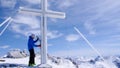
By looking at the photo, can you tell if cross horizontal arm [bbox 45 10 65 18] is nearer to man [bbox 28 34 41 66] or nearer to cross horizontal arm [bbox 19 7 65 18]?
cross horizontal arm [bbox 19 7 65 18]

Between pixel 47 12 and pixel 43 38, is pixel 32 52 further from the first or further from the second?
pixel 47 12

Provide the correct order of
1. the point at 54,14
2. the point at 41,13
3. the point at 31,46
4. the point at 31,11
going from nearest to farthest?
1. the point at 31,46
2. the point at 31,11
3. the point at 41,13
4. the point at 54,14

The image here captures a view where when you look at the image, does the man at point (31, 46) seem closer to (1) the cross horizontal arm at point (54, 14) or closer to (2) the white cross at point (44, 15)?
(2) the white cross at point (44, 15)

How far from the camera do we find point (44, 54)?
19.6 m

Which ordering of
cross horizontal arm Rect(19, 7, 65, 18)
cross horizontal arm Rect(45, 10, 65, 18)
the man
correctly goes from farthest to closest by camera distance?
cross horizontal arm Rect(45, 10, 65, 18) → cross horizontal arm Rect(19, 7, 65, 18) → the man

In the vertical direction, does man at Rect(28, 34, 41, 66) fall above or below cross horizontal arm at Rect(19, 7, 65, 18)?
below

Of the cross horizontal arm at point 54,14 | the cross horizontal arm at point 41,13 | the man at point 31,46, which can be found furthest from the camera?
the cross horizontal arm at point 54,14

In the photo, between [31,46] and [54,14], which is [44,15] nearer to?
[54,14]

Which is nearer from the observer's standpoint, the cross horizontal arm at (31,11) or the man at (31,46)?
the man at (31,46)

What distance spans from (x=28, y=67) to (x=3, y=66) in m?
1.84

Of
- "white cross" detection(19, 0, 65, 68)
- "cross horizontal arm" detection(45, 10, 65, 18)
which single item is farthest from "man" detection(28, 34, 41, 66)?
"cross horizontal arm" detection(45, 10, 65, 18)

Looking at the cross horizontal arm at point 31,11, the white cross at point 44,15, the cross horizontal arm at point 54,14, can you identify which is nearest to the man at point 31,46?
the white cross at point 44,15

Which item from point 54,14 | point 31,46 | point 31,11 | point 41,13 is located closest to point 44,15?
point 41,13

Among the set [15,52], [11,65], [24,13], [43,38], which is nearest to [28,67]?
[11,65]
